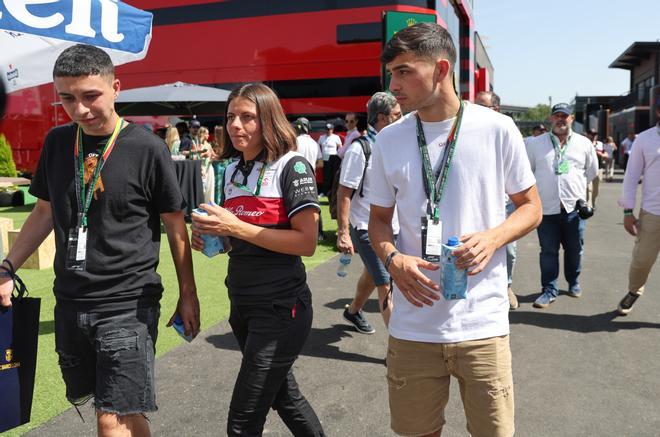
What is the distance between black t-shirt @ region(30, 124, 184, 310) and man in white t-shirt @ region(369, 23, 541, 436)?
3.21 feet

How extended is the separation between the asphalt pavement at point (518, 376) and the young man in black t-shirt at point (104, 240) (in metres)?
1.12

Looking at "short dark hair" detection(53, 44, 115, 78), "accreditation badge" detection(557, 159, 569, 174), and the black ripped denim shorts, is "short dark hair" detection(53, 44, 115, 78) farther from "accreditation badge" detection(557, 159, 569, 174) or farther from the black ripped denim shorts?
"accreditation badge" detection(557, 159, 569, 174)

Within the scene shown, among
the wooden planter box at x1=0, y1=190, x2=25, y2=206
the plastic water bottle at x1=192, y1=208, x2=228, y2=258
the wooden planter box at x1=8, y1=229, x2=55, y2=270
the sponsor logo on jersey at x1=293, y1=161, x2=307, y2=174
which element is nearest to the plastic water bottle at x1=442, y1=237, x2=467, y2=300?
the sponsor logo on jersey at x1=293, y1=161, x2=307, y2=174

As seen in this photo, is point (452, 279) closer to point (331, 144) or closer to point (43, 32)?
point (43, 32)

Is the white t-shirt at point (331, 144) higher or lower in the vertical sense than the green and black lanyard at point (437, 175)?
higher

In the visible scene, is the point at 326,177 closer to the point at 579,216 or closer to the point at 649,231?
the point at 579,216

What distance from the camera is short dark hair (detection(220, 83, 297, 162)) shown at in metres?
2.58

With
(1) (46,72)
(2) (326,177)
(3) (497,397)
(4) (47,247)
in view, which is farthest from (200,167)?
(3) (497,397)

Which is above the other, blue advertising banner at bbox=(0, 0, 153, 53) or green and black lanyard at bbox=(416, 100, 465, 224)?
blue advertising banner at bbox=(0, 0, 153, 53)

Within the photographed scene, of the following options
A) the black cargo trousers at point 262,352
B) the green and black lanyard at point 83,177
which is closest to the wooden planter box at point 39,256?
the green and black lanyard at point 83,177

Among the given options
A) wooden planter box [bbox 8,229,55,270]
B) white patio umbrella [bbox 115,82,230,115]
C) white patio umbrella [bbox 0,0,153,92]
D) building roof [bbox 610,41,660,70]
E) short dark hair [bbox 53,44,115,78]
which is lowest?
wooden planter box [bbox 8,229,55,270]

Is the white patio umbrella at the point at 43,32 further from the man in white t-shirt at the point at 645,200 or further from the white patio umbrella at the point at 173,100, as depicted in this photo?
the white patio umbrella at the point at 173,100

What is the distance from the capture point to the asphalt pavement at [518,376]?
3.43 metres

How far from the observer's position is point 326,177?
1347 cm
